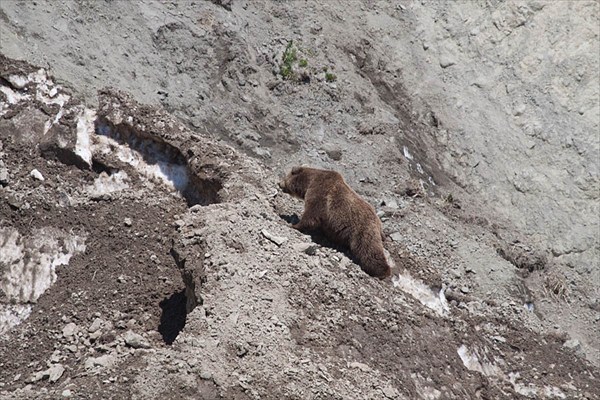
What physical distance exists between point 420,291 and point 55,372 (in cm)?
528

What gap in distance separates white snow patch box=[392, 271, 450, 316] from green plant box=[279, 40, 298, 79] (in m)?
5.73

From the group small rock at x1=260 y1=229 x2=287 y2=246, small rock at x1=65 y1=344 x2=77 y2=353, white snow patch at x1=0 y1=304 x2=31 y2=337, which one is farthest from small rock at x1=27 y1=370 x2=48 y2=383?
small rock at x1=260 y1=229 x2=287 y2=246

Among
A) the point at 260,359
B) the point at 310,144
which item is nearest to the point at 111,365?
the point at 260,359

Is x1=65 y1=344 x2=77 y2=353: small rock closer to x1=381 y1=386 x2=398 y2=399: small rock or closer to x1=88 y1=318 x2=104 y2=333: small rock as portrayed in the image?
x1=88 y1=318 x2=104 y2=333: small rock

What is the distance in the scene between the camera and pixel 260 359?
29.8 ft

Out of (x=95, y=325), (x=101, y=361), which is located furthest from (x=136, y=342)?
(x=95, y=325)

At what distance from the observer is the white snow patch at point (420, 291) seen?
1253cm

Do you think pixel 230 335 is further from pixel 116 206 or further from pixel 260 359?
pixel 116 206

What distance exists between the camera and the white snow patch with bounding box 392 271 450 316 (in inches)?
493

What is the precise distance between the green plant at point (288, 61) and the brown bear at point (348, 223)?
5493 mm

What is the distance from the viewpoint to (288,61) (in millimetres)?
17266

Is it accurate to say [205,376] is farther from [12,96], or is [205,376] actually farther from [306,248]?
[12,96]

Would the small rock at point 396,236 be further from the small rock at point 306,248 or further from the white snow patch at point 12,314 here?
the white snow patch at point 12,314

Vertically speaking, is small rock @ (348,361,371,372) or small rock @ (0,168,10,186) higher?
small rock @ (348,361,371,372)
